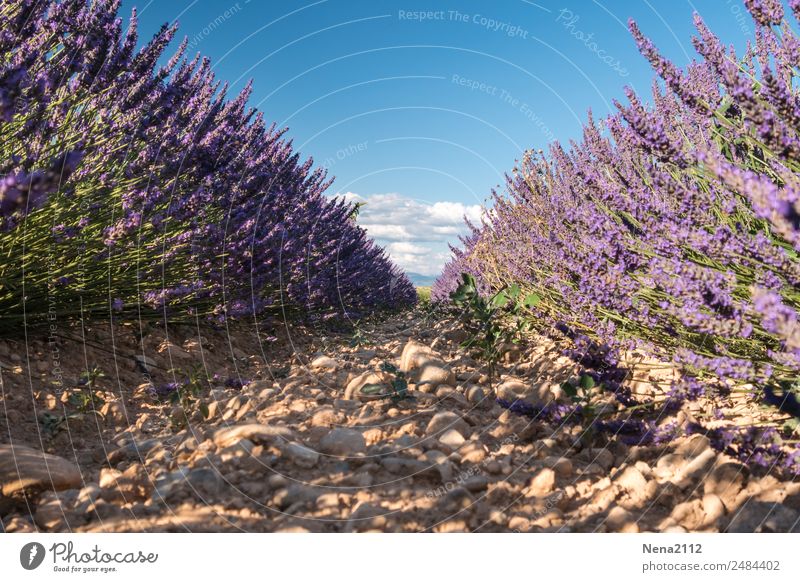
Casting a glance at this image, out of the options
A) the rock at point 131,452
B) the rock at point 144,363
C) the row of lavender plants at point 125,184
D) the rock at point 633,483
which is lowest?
the rock at point 633,483

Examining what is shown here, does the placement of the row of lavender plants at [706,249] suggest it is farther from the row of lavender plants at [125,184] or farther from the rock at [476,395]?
the row of lavender plants at [125,184]

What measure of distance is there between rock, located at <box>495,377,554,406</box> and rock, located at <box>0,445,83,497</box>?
74.7 inches

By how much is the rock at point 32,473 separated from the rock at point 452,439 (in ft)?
4.31

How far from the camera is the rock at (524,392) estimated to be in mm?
2623

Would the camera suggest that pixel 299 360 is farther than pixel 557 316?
Yes

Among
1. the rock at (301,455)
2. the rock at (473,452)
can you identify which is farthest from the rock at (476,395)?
the rock at (301,455)

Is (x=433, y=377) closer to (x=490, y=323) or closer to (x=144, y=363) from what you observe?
(x=490, y=323)

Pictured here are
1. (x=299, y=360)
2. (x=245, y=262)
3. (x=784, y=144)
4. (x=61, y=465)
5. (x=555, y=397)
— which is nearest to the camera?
(x=784, y=144)

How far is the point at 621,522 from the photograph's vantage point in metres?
1.57

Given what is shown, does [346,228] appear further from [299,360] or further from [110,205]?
[110,205]

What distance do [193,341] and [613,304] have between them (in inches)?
129

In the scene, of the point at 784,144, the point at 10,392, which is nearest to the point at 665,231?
the point at 784,144

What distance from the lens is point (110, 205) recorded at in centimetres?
364

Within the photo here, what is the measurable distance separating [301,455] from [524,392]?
1329mm
